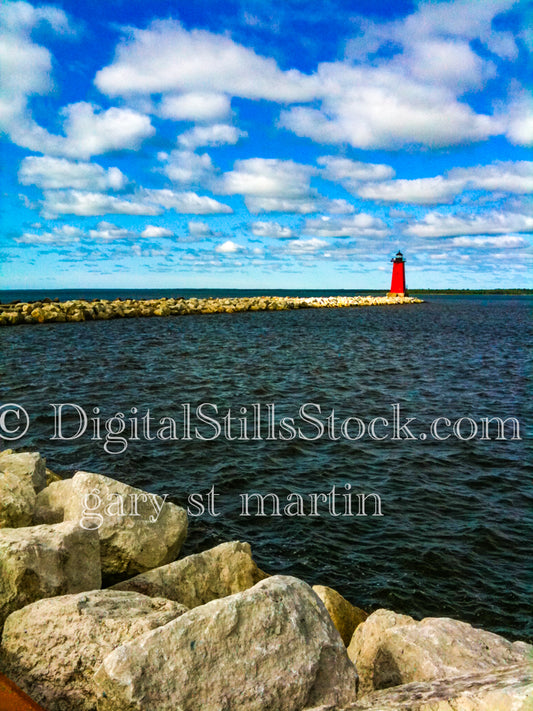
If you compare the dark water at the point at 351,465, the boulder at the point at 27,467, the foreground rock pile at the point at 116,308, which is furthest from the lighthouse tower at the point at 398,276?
the boulder at the point at 27,467

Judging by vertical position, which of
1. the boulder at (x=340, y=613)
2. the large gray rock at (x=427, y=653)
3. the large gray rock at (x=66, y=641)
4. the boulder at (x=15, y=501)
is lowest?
the boulder at (x=340, y=613)

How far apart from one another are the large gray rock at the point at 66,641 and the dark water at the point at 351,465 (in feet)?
10.6

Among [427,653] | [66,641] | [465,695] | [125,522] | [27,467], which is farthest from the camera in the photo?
[27,467]

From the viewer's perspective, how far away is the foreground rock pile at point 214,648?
11.0ft

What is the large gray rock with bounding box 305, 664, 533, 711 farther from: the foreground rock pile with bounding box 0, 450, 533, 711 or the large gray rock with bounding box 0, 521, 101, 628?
the large gray rock with bounding box 0, 521, 101, 628

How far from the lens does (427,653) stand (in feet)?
13.4

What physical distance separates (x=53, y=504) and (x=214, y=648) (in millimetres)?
4014

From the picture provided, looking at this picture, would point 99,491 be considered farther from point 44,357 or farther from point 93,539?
point 44,357

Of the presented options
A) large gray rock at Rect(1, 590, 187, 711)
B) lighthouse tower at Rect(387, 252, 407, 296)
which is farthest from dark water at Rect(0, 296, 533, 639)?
lighthouse tower at Rect(387, 252, 407, 296)

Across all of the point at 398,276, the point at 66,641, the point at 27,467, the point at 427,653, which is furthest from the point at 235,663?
the point at 398,276

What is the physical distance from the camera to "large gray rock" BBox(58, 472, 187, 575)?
19.0 feet

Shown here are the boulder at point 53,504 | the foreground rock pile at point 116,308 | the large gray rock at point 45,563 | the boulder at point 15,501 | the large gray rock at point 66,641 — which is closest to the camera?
the large gray rock at point 66,641

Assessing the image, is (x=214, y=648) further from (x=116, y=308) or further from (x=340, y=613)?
(x=116, y=308)

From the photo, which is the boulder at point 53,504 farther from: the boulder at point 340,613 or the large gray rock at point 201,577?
the boulder at point 340,613
